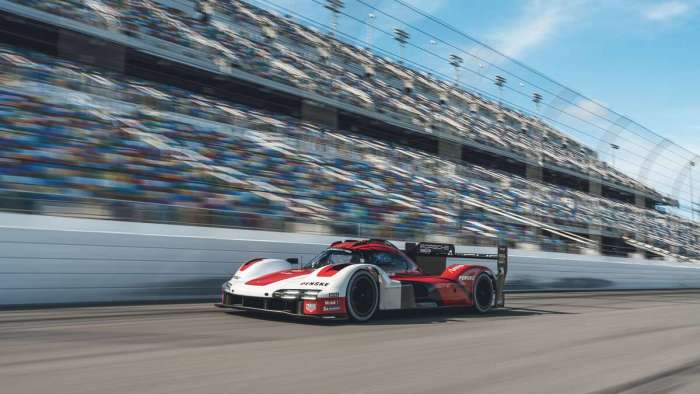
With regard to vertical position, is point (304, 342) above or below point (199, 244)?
below

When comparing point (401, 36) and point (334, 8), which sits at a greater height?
point (334, 8)

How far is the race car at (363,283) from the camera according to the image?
6621 mm

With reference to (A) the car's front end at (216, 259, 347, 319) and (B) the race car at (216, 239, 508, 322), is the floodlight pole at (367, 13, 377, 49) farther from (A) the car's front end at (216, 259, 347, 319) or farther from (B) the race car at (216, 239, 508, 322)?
(A) the car's front end at (216, 259, 347, 319)

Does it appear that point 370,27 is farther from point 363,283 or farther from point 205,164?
point 363,283

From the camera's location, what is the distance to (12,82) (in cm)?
1099

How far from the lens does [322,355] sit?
4672mm

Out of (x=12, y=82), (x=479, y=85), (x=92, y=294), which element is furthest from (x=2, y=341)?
(x=479, y=85)

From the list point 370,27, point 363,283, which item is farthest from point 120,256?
point 370,27

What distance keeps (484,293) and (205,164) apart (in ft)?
20.1

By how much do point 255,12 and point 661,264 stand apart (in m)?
17.2

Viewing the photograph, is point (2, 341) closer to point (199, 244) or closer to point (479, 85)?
point (199, 244)

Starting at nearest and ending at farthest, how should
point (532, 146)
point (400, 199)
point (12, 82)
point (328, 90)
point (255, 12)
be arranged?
point (12, 82) → point (400, 199) → point (328, 90) → point (255, 12) → point (532, 146)

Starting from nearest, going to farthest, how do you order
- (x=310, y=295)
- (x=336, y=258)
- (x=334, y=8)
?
(x=310, y=295), (x=336, y=258), (x=334, y=8)

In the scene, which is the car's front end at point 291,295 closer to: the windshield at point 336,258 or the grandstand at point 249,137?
the windshield at point 336,258
